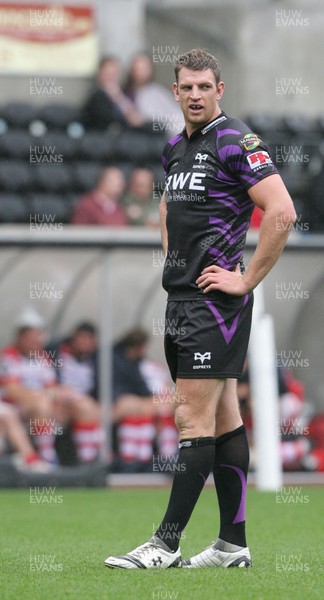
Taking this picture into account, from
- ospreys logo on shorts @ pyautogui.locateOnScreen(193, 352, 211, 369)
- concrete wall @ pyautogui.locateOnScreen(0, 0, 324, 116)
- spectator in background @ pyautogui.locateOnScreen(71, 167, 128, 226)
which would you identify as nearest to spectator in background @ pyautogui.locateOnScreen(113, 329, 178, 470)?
spectator in background @ pyautogui.locateOnScreen(71, 167, 128, 226)

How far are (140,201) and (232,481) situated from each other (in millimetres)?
8426

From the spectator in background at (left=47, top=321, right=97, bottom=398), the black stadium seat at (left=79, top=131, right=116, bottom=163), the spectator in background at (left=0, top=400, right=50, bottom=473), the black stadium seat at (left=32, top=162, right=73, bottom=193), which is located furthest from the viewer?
the black stadium seat at (left=79, top=131, right=116, bottom=163)

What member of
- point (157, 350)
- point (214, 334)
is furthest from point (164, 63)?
point (214, 334)

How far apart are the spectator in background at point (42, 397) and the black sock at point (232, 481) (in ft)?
20.6

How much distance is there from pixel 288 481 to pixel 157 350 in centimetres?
200

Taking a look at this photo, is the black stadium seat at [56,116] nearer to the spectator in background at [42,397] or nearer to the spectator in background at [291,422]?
the spectator in background at [42,397]

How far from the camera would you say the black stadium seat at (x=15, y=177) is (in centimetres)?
1419

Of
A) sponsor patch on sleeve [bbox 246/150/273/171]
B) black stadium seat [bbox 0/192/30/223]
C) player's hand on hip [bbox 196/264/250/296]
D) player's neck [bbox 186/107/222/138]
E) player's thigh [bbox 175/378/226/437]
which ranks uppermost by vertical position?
player's neck [bbox 186/107/222/138]

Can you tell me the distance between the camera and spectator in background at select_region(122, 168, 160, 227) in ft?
45.2

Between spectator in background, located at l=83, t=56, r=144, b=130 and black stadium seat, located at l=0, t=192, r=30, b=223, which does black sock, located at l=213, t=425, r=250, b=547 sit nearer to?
black stadium seat, located at l=0, t=192, r=30, b=223

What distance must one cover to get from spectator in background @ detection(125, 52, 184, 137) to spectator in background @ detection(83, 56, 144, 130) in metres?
0.21

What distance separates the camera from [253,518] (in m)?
8.52

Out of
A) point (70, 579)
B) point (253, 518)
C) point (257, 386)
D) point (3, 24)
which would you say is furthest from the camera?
point (3, 24)

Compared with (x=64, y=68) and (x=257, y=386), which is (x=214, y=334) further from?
(x=64, y=68)
